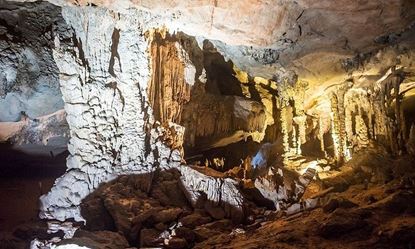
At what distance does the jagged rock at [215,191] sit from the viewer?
7.16m

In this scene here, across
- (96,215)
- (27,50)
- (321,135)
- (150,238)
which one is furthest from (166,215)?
(321,135)

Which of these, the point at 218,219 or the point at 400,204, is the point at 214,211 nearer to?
the point at 218,219

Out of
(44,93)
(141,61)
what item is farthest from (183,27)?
(44,93)

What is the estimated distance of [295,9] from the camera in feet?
25.2

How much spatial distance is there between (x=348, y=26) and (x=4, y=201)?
10.4 m

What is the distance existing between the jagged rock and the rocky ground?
0.02 m

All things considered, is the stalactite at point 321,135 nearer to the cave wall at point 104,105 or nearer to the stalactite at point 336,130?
the stalactite at point 336,130

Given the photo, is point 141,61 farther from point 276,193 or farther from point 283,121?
point 283,121

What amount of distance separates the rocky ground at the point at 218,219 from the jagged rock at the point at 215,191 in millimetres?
19

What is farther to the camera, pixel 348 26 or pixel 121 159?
pixel 348 26

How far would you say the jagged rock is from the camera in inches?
282

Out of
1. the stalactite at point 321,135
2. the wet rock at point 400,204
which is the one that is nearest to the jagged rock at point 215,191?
the wet rock at point 400,204

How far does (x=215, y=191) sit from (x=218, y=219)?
1.92ft

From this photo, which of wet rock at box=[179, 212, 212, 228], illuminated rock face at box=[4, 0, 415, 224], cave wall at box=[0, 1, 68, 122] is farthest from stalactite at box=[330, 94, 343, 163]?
cave wall at box=[0, 1, 68, 122]
